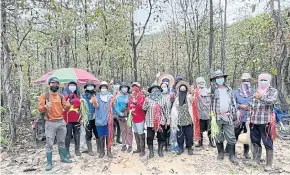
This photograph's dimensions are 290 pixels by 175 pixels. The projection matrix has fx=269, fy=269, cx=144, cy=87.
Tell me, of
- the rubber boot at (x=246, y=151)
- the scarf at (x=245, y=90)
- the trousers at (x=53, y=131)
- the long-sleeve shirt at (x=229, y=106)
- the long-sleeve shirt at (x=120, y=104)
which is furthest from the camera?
the long-sleeve shirt at (x=120, y=104)

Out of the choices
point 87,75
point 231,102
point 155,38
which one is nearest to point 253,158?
point 231,102

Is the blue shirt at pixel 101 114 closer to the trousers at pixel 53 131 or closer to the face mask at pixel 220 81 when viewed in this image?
the trousers at pixel 53 131

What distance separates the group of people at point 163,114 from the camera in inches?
207

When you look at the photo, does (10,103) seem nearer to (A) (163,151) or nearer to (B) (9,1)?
(B) (9,1)

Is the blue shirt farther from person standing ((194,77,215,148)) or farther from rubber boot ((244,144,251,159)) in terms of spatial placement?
rubber boot ((244,144,251,159))

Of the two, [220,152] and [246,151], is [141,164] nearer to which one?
[220,152]

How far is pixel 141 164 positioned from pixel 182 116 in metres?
1.36

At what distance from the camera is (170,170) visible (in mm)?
5297

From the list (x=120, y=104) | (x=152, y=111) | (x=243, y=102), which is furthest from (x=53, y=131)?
(x=243, y=102)

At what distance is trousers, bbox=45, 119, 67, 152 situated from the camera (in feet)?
17.2

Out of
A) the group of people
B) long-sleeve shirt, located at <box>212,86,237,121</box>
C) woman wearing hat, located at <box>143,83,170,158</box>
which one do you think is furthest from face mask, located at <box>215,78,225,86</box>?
woman wearing hat, located at <box>143,83,170,158</box>

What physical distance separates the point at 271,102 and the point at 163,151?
2622 mm

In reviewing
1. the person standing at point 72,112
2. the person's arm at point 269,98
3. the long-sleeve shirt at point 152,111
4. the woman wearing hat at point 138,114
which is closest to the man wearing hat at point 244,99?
the person's arm at point 269,98

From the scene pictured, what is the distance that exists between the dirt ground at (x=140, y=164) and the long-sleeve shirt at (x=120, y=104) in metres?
1.00
